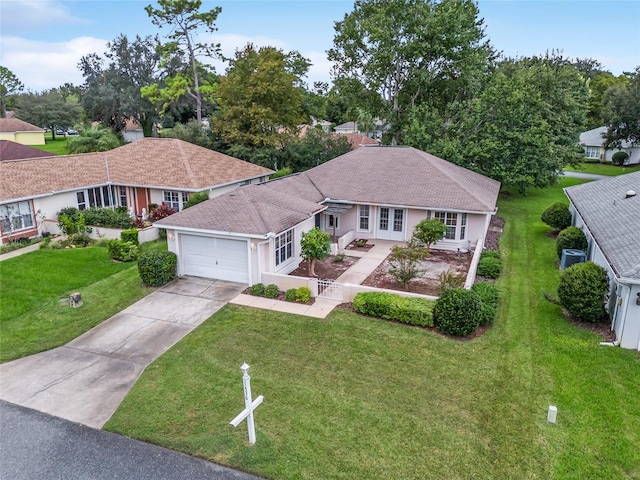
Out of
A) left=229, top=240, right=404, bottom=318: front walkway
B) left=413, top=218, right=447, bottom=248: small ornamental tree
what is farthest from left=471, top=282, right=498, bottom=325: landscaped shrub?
left=229, top=240, right=404, bottom=318: front walkway

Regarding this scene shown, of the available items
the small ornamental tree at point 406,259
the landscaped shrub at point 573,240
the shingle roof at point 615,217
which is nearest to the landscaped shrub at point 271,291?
the small ornamental tree at point 406,259

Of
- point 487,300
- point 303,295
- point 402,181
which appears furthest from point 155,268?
point 402,181

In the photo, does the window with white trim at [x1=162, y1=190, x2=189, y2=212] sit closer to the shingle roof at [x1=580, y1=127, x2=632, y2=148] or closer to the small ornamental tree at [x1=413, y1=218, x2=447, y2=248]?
the small ornamental tree at [x1=413, y1=218, x2=447, y2=248]

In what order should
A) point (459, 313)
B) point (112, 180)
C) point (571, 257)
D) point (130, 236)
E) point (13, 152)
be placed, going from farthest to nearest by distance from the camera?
1. point (13, 152)
2. point (112, 180)
3. point (130, 236)
4. point (571, 257)
5. point (459, 313)

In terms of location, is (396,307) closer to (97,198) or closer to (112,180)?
(112,180)

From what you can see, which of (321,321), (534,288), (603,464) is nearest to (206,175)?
(321,321)
